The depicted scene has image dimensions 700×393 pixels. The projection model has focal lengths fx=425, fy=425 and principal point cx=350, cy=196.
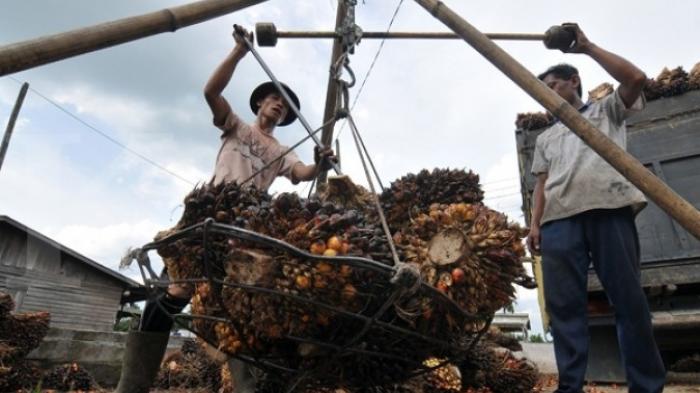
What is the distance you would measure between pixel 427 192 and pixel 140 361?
2.02m

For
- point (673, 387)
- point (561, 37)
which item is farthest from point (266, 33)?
point (673, 387)

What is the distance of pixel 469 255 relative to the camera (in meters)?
1.56

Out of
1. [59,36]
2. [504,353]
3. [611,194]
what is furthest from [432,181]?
[504,353]

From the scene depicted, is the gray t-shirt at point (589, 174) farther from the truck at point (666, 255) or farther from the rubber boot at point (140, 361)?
the rubber boot at point (140, 361)

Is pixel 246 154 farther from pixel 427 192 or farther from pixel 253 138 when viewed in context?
pixel 427 192

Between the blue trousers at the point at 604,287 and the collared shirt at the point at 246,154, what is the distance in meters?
1.84

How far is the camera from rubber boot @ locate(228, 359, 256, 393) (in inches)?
86.6

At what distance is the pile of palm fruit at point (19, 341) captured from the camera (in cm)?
441

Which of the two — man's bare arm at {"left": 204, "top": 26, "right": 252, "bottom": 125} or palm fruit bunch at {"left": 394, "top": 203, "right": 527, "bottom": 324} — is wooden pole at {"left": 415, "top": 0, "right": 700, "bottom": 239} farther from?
man's bare arm at {"left": 204, "top": 26, "right": 252, "bottom": 125}

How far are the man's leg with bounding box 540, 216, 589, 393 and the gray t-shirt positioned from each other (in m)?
0.13

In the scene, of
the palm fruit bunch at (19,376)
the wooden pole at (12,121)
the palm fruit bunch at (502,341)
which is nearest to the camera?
the palm fruit bunch at (19,376)

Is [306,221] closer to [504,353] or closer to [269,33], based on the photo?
[269,33]

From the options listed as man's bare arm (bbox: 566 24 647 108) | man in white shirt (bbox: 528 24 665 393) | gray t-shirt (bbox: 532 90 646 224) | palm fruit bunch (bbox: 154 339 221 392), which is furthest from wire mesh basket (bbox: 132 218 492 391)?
palm fruit bunch (bbox: 154 339 221 392)

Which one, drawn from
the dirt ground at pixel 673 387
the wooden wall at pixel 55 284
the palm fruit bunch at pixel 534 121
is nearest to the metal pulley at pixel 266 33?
the dirt ground at pixel 673 387
